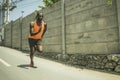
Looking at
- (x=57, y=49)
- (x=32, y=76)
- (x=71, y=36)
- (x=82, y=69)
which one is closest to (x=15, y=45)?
(x=57, y=49)

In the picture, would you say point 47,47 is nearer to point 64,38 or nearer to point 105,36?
point 64,38

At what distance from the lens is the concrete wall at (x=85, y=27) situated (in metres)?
7.66

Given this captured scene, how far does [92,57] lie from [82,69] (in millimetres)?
603

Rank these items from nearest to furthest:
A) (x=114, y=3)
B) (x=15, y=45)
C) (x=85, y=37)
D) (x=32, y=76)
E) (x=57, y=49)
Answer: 1. (x=32, y=76)
2. (x=114, y=3)
3. (x=85, y=37)
4. (x=57, y=49)
5. (x=15, y=45)

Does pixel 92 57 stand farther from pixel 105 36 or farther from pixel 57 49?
pixel 57 49

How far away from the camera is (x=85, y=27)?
29.7ft

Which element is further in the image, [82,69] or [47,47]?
[47,47]

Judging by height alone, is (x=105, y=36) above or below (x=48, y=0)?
below

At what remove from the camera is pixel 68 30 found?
10.3 m

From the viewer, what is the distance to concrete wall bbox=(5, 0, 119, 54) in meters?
→ 7.66

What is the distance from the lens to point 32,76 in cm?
674

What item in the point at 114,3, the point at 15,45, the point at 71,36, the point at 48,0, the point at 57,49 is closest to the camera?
the point at 114,3

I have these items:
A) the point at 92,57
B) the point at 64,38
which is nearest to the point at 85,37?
the point at 92,57

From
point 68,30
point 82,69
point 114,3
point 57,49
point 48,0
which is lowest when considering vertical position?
point 82,69
